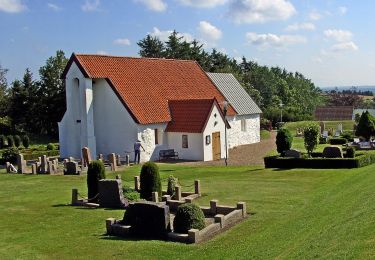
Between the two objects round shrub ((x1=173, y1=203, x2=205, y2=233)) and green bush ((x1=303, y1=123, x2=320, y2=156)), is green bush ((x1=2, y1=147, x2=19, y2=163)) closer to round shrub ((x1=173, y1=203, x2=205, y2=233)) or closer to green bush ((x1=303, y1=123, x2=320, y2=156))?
green bush ((x1=303, y1=123, x2=320, y2=156))

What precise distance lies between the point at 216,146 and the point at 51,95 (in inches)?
1278

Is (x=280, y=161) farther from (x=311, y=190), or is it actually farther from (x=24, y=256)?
(x=24, y=256)

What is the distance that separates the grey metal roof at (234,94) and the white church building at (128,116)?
785 centimetres

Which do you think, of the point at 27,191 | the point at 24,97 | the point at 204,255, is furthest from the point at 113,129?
the point at 24,97

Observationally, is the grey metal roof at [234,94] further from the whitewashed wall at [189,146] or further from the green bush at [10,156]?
the green bush at [10,156]

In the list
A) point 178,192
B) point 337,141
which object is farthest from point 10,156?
point 337,141

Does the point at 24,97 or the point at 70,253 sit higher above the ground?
the point at 24,97

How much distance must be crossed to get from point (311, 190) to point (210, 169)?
10483mm

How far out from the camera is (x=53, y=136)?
208ft

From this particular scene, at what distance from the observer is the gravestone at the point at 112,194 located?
19.0m

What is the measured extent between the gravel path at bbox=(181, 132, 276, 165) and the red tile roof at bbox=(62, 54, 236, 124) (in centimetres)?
387

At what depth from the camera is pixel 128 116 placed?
3734 cm

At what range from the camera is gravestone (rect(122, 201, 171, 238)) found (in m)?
14.7

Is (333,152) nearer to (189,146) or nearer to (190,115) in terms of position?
(189,146)
